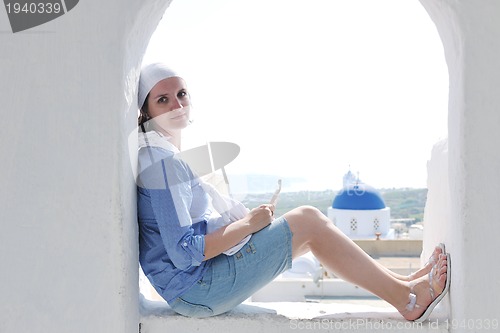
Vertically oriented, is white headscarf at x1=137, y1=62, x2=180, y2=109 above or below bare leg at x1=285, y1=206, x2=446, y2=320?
above

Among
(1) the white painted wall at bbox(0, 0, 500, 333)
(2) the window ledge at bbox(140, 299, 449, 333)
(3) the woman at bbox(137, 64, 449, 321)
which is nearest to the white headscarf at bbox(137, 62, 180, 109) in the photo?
(3) the woman at bbox(137, 64, 449, 321)

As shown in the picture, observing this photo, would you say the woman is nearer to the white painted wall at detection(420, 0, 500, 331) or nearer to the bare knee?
the bare knee

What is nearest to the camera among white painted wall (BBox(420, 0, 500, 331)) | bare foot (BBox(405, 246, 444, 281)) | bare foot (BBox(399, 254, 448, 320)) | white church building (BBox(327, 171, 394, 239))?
white painted wall (BBox(420, 0, 500, 331))

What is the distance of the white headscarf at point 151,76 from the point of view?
7.55 ft

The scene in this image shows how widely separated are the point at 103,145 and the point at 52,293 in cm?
56

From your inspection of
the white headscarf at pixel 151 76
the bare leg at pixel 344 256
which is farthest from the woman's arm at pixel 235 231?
the white headscarf at pixel 151 76

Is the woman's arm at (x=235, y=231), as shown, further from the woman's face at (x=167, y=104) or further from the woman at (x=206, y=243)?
the woman's face at (x=167, y=104)

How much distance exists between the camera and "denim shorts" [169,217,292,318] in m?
2.20

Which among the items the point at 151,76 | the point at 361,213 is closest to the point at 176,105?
the point at 151,76

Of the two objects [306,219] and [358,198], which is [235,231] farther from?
[358,198]

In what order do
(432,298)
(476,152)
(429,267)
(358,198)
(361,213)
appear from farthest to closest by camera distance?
(358,198), (361,213), (429,267), (432,298), (476,152)

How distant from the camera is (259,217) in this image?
Answer: 2.21 metres

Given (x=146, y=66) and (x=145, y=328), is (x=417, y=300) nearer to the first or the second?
(x=145, y=328)

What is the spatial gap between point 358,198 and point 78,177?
14.1 metres
